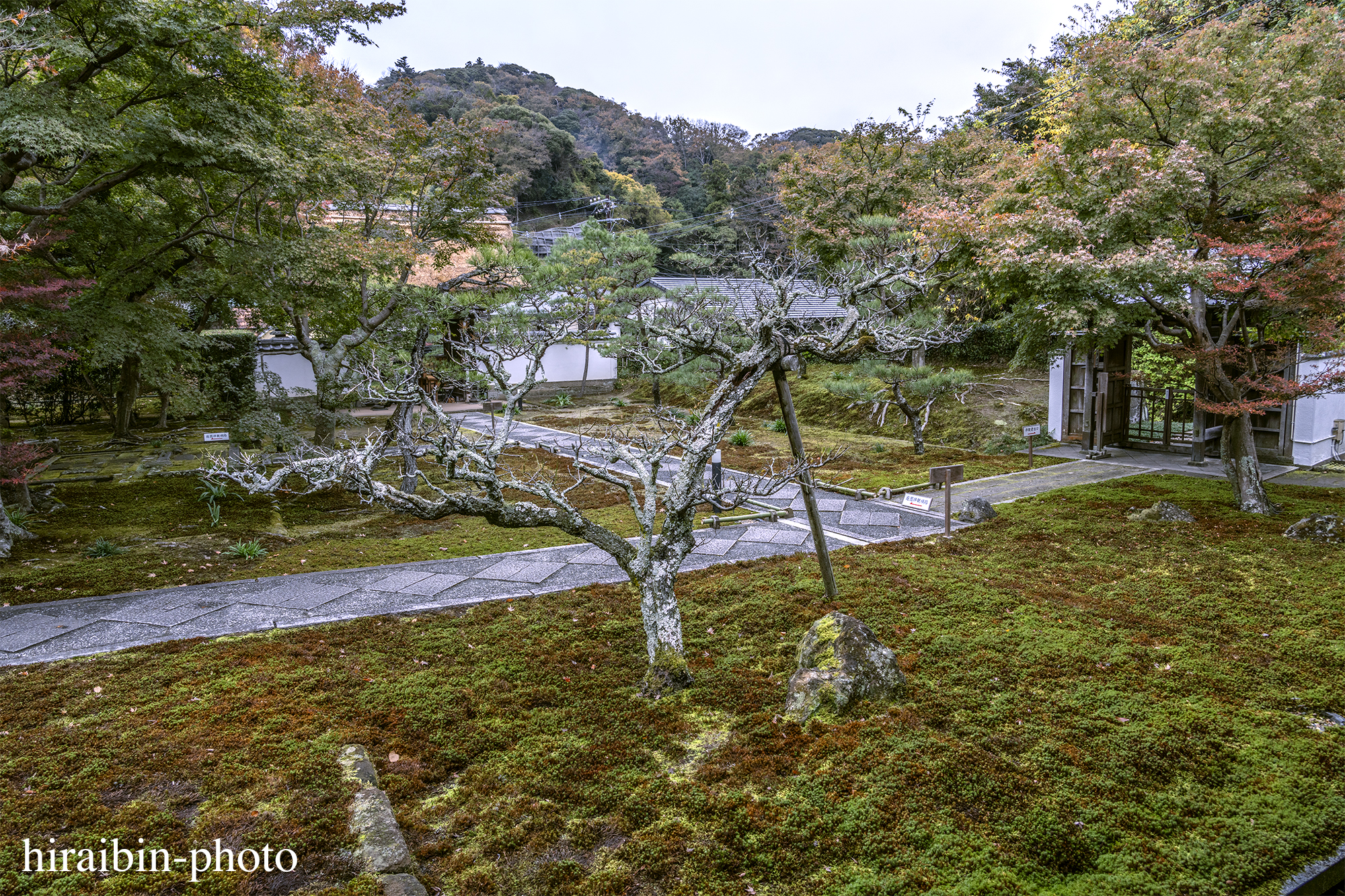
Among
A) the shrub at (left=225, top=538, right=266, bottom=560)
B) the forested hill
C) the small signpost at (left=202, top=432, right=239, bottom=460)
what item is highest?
the forested hill

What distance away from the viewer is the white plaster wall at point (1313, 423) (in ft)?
31.6

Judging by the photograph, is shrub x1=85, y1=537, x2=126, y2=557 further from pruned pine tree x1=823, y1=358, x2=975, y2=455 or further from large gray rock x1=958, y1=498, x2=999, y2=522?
pruned pine tree x1=823, y1=358, x2=975, y2=455

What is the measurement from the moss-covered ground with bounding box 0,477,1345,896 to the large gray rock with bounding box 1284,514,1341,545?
44.4 inches

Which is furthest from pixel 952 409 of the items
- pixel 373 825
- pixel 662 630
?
pixel 373 825

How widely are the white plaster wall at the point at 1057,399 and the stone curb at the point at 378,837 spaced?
12231 millimetres

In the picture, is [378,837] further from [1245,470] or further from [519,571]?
[1245,470]

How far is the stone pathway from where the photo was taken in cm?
467

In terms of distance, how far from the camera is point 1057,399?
11938 mm

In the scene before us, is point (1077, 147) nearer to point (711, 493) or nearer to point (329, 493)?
point (711, 493)

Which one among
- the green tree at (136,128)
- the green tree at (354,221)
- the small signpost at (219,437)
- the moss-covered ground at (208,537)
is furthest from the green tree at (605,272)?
the small signpost at (219,437)

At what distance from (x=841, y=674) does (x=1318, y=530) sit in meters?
5.73

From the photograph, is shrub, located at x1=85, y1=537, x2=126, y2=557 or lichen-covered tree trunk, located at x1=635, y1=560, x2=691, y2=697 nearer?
lichen-covered tree trunk, located at x1=635, y1=560, x2=691, y2=697

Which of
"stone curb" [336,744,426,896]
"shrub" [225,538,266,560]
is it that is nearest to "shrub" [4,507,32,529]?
"shrub" [225,538,266,560]

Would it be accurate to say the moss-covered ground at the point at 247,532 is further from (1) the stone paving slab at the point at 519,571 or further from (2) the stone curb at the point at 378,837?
(2) the stone curb at the point at 378,837
